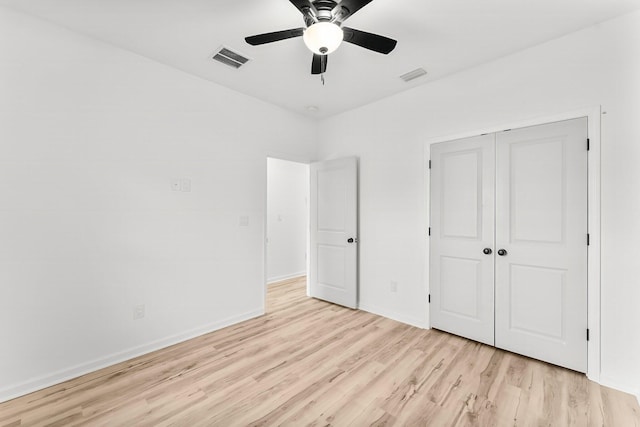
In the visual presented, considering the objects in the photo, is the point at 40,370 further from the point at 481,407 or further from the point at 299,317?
the point at 481,407

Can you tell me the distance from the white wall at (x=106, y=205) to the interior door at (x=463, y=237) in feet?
7.39

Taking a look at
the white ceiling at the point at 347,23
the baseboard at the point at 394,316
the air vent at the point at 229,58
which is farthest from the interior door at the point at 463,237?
the air vent at the point at 229,58

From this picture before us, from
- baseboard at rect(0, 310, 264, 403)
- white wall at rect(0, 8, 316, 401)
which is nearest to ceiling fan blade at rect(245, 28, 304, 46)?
white wall at rect(0, 8, 316, 401)

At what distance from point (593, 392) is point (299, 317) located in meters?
2.71

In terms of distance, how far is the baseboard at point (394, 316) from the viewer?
3188 millimetres

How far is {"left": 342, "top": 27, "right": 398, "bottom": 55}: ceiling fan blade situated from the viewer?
6.00 ft

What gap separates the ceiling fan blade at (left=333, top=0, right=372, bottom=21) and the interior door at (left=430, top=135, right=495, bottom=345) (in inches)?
71.7

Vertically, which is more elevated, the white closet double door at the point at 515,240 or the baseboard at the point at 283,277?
the white closet double door at the point at 515,240

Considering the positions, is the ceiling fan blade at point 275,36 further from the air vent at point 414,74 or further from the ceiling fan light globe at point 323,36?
the air vent at point 414,74

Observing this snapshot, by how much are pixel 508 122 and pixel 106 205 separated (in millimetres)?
3751

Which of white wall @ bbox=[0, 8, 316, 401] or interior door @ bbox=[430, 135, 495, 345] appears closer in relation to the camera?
white wall @ bbox=[0, 8, 316, 401]

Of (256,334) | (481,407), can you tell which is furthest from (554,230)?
(256,334)

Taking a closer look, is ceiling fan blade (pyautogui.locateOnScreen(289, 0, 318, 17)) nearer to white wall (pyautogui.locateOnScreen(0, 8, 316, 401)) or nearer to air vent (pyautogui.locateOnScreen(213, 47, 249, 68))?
air vent (pyautogui.locateOnScreen(213, 47, 249, 68))

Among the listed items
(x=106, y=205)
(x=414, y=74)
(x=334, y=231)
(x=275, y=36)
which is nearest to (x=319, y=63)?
(x=275, y=36)
